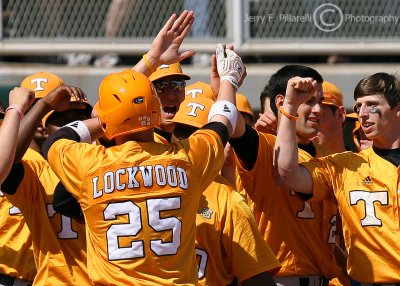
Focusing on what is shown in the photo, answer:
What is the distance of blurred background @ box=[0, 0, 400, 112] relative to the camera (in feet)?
30.5

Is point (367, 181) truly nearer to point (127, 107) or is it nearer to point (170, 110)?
point (170, 110)

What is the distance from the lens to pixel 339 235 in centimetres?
679

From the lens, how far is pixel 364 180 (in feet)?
19.3

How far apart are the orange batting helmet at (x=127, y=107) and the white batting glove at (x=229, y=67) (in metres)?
0.58

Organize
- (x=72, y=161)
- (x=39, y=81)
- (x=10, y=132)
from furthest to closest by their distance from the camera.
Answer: (x=39, y=81) < (x=10, y=132) < (x=72, y=161)

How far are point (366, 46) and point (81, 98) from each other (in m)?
4.20

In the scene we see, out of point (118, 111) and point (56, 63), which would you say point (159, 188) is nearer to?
point (118, 111)

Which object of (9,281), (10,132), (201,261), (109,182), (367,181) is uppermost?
(10,132)

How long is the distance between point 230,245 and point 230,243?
0.01 metres

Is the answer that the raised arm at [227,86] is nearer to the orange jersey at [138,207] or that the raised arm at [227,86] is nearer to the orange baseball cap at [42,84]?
the orange jersey at [138,207]

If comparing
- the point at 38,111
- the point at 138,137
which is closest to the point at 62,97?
the point at 38,111

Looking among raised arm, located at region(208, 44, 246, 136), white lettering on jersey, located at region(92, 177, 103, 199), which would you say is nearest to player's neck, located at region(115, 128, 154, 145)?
white lettering on jersey, located at region(92, 177, 103, 199)

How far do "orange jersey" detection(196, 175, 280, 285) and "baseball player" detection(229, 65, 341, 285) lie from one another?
30cm

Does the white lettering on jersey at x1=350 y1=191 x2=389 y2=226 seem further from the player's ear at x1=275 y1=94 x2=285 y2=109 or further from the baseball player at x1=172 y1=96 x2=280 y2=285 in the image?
the player's ear at x1=275 y1=94 x2=285 y2=109
